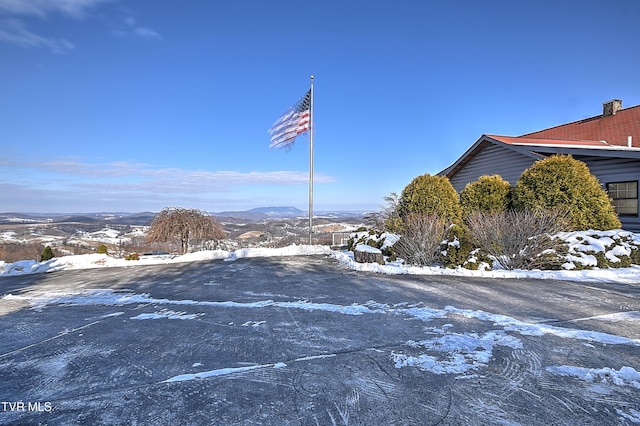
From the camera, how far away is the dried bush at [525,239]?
26.6 ft

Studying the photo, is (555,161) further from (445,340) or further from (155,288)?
(155,288)

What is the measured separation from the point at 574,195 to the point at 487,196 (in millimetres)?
2374

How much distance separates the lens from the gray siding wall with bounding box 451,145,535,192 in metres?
13.5

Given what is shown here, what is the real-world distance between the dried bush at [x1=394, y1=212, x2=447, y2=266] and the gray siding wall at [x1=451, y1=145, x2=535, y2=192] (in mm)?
6035

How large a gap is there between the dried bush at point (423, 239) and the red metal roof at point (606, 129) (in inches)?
382

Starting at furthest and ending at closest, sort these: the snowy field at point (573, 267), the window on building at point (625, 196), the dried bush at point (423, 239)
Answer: the window on building at point (625, 196) → the dried bush at point (423, 239) → the snowy field at point (573, 267)

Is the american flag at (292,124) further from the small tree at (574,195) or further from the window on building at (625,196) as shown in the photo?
the window on building at (625,196)

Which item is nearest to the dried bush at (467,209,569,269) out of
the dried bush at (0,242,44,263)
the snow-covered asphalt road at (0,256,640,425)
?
the snow-covered asphalt road at (0,256,640,425)

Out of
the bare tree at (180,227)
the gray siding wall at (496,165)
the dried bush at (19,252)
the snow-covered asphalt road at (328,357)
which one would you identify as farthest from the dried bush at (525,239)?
the dried bush at (19,252)

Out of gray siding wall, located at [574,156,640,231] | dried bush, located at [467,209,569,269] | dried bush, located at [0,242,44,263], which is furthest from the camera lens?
dried bush, located at [0,242,44,263]

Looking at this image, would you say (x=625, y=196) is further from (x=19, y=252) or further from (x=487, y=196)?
(x=19, y=252)

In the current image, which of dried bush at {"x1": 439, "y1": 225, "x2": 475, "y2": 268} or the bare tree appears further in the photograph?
the bare tree

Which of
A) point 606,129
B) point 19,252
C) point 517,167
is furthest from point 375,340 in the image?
point 19,252

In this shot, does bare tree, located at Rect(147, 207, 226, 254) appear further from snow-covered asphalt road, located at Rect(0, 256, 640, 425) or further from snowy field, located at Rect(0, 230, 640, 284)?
snow-covered asphalt road, located at Rect(0, 256, 640, 425)
